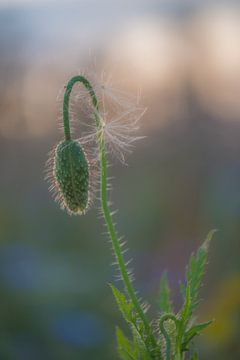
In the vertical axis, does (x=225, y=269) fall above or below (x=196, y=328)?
above

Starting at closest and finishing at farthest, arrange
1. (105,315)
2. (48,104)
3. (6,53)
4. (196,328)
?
(196,328)
(105,315)
(48,104)
(6,53)

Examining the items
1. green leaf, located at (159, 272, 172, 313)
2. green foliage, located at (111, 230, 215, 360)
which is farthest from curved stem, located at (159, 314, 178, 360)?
green leaf, located at (159, 272, 172, 313)

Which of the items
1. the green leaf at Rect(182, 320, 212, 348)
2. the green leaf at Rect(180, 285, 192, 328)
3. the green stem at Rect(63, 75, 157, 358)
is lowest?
the green leaf at Rect(182, 320, 212, 348)

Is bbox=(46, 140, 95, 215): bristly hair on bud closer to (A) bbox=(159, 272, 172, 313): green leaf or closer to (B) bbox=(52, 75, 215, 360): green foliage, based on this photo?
(B) bbox=(52, 75, 215, 360): green foliage

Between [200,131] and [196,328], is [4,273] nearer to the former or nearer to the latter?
[200,131]

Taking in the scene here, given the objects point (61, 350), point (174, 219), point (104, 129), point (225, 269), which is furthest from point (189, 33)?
point (104, 129)

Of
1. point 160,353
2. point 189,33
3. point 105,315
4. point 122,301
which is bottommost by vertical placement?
point 160,353

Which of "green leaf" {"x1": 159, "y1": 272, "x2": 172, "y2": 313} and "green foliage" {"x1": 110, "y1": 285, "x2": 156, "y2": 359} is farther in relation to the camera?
"green leaf" {"x1": 159, "y1": 272, "x2": 172, "y2": 313}

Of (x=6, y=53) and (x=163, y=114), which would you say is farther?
(x=6, y=53)

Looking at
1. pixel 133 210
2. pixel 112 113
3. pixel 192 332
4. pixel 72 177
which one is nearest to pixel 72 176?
pixel 72 177
